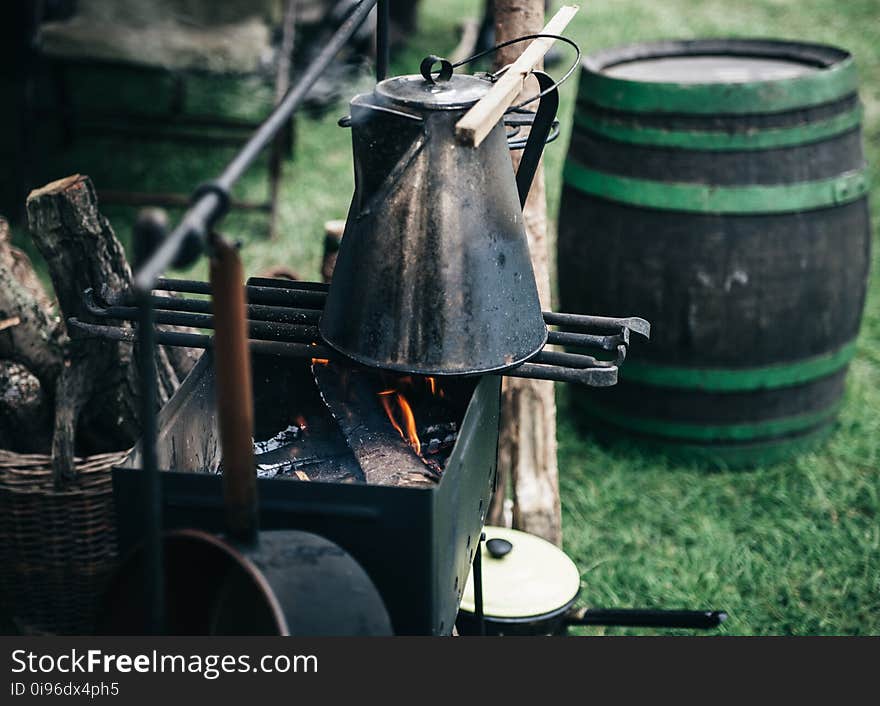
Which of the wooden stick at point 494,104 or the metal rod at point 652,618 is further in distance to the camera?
the metal rod at point 652,618

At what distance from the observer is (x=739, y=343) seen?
10.4 ft

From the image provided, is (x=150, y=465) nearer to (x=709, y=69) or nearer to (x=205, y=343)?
(x=205, y=343)

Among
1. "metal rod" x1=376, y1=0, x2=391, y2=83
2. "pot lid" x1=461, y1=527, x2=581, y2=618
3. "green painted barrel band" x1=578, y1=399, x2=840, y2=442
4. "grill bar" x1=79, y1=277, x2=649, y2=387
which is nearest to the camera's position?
"grill bar" x1=79, y1=277, x2=649, y2=387

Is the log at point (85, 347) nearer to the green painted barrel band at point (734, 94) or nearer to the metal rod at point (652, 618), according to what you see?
the metal rod at point (652, 618)

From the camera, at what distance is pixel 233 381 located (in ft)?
4.01

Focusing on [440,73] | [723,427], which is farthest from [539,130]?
[723,427]

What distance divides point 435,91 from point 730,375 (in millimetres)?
1895

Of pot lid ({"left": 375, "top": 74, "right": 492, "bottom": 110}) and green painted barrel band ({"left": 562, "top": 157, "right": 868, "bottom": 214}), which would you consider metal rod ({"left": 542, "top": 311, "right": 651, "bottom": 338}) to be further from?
green painted barrel band ({"left": 562, "top": 157, "right": 868, "bottom": 214})

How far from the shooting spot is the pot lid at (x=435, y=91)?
160 centimetres

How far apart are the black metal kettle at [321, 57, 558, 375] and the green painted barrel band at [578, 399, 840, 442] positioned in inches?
69.2

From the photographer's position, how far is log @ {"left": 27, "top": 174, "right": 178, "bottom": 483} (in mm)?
2205

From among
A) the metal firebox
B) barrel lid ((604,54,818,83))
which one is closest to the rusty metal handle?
the metal firebox

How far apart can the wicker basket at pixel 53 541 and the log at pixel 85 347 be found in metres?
0.07

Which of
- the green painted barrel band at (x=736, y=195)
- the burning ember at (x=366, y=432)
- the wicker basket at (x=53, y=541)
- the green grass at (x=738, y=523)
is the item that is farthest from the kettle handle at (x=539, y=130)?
the green grass at (x=738, y=523)
